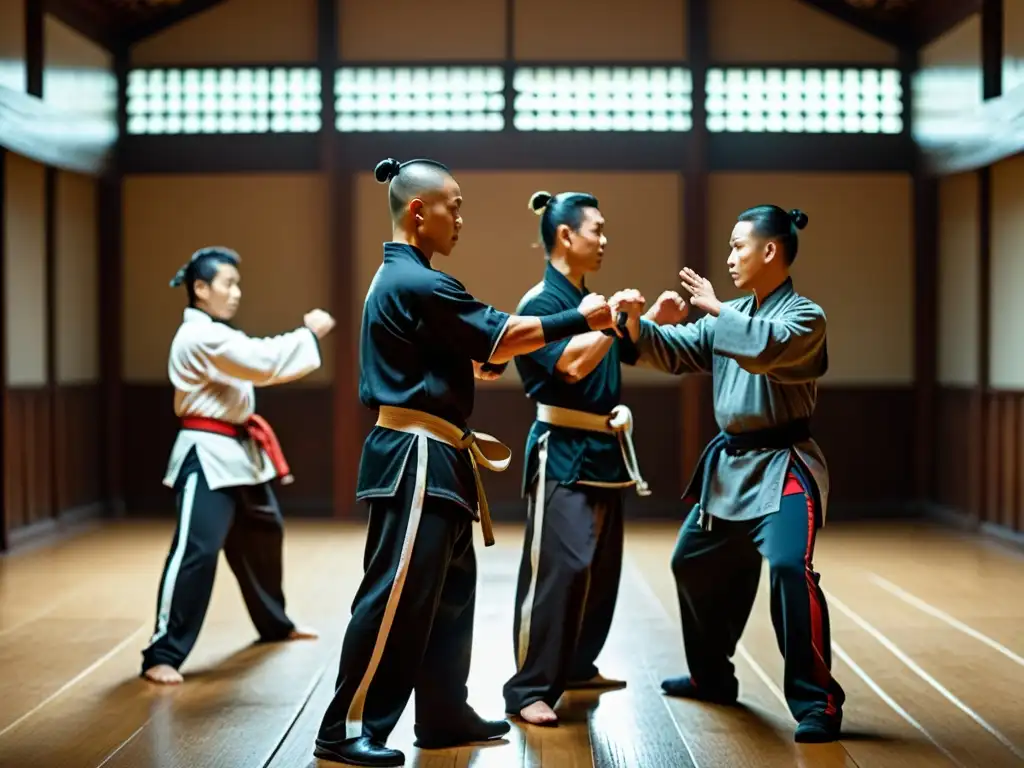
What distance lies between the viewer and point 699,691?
351 cm

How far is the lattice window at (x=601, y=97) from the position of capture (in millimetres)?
7324

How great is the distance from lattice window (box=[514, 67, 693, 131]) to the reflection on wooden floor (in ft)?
9.04

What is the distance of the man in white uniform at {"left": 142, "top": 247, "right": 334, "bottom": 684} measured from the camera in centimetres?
378

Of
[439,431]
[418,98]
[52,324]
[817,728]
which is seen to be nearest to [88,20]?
[52,324]

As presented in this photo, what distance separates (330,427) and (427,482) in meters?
4.66

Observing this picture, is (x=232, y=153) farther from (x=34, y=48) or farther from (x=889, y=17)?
(x=889, y=17)

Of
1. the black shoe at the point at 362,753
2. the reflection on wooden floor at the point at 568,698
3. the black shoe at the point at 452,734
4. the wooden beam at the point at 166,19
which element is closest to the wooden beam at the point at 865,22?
the reflection on wooden floor at the point at 568,698

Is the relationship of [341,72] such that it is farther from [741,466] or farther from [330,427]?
[741,466]

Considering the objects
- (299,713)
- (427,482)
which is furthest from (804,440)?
(299,713)

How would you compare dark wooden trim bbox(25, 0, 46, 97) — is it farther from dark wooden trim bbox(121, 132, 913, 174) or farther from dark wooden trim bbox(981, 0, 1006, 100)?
dark wooden trim bbox(981, 0, 1006, 100)

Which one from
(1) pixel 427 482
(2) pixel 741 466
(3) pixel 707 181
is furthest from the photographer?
(3) pixel 707 181

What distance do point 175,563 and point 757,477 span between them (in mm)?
1804

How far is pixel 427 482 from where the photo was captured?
2846 millimetres

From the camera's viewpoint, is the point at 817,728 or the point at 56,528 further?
the point at 56,528
